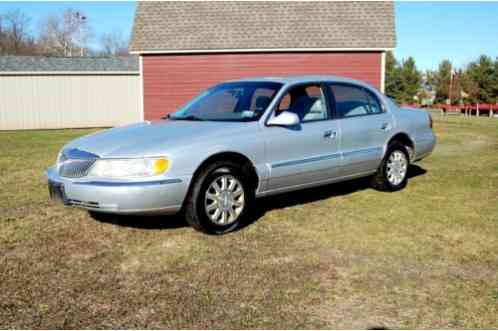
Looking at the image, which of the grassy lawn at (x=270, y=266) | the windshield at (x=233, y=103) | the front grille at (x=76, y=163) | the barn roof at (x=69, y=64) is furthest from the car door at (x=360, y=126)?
the barn roof at (x=69, y=64)

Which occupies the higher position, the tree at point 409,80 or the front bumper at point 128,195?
the tree at point 409,80

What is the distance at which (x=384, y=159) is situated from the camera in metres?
6.74

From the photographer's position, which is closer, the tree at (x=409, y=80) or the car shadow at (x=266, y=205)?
the car shadow at (x=266, y=205)

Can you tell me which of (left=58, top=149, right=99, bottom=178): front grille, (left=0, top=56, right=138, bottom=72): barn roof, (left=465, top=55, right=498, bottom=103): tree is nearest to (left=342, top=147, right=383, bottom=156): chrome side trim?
(left=58, top=149, right=99, bottom=178): front grille

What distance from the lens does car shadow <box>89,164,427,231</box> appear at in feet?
17.7

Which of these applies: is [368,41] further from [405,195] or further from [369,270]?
[369,270]

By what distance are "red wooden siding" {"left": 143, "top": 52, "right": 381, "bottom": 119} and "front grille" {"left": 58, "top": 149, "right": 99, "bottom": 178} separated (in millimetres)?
14211

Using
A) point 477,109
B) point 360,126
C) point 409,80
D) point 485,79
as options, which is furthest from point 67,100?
point 409,80

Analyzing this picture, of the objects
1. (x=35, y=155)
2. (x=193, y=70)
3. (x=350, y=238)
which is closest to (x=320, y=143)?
(x=350, y=238)

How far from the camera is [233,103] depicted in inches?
233

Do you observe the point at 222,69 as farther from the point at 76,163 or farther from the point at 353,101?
the point at 76,163

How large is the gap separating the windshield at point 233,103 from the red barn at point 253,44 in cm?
1271

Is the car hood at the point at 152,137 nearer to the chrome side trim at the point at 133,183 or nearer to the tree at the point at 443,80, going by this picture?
the chrome side trim at the point at 133,183

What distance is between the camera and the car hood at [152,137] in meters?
4.72
